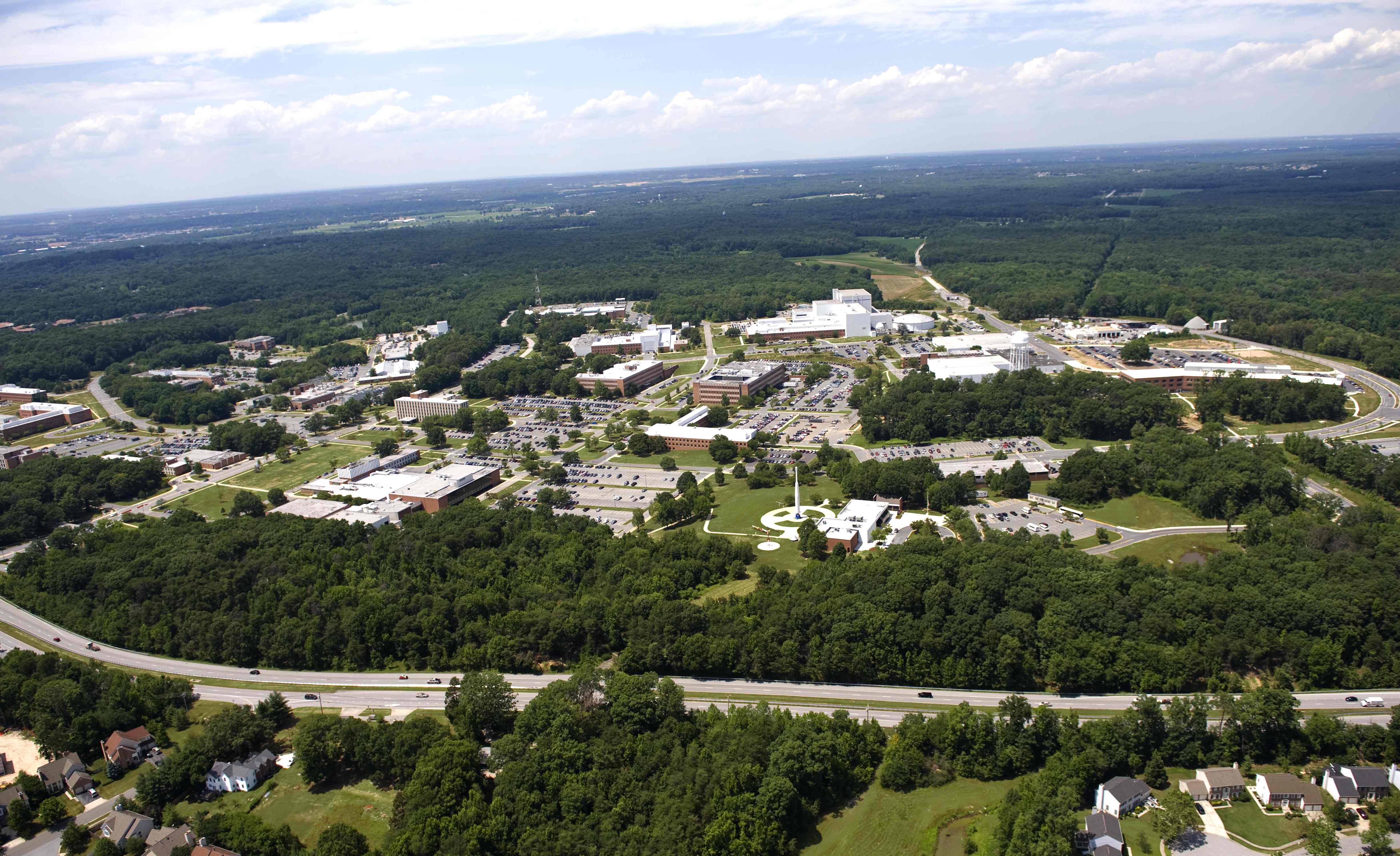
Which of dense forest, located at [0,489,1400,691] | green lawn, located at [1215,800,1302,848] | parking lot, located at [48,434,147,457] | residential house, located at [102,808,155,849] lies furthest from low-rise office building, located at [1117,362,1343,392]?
parking lot, located at [48,434,147,457]

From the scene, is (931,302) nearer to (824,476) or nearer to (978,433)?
(978,433)

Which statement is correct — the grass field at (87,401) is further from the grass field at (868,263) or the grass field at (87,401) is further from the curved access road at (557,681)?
the grass field at (868,263)

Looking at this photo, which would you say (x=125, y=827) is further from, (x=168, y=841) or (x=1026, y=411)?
(x=1026, y=411)

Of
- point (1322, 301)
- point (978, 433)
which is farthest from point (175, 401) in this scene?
point (1322, 301)

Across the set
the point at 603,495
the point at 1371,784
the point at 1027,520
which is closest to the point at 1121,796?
the point at 1371,784

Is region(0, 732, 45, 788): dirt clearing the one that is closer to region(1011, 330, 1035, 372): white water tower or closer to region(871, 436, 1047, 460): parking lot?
region(871, 436, 1047, 460): parking lot
